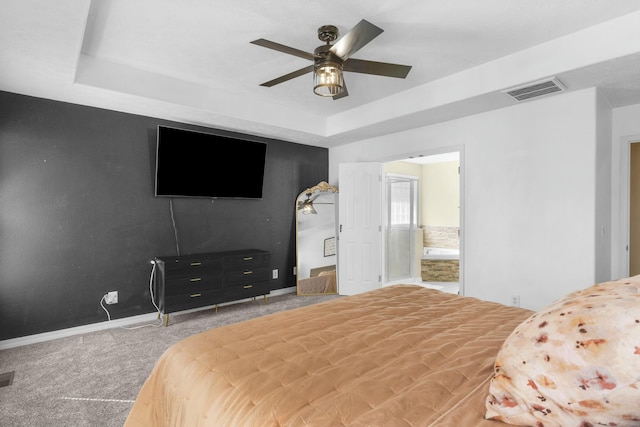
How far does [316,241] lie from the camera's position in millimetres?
5363

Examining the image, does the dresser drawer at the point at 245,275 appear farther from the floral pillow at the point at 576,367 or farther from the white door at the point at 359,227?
the floral pillow at the point at 576,367

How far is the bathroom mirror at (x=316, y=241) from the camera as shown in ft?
17.1

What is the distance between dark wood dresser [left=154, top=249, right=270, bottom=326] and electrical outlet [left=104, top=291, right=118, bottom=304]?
42 cm

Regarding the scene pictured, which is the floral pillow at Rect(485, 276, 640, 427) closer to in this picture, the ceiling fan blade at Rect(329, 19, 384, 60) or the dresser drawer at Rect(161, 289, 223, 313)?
the ceiling fan blade at Rect(329, 19, 384, 60)

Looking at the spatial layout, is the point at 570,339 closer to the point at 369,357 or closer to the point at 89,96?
the point at 369,357

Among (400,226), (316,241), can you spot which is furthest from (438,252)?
(316,241)

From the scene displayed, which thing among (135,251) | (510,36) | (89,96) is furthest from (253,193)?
(510,36)

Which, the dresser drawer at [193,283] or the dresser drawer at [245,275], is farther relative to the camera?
the dresser drawer at [245,275]

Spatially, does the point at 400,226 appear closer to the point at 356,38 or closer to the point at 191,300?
the point at 191,300

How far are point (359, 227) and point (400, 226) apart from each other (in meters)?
1.81

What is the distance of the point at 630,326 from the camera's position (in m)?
0.77

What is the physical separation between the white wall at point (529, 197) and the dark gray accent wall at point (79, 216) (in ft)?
10.0

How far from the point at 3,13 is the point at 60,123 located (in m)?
1.67

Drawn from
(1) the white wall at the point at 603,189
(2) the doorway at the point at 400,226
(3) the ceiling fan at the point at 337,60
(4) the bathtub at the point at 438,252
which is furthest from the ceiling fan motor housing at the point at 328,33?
(4) the bathtub at the point at 438,252
